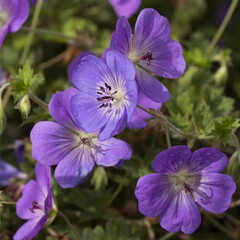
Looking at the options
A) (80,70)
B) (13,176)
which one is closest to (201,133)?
(80,70)

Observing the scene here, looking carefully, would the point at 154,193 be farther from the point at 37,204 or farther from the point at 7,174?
the point at 7,174

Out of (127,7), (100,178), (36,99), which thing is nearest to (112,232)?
(100,178)

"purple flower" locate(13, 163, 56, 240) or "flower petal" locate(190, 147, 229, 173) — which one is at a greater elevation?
"flower petal" locate(190, 147, 229, 173)

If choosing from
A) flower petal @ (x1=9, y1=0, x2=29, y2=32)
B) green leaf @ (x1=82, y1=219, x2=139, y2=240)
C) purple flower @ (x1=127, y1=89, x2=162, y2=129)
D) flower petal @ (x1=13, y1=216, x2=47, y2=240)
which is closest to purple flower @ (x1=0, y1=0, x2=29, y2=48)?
flower petal @ (x1=9, y1=0, x2=29, y2=32)

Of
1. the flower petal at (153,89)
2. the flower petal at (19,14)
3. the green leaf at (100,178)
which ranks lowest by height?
the green leaf at (100,178)

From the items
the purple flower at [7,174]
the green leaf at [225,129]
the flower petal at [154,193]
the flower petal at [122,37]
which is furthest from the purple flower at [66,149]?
the purple flower at [7,174]

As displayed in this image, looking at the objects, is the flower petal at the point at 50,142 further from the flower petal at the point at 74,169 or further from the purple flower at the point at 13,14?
the purple flower at the point at 13,14

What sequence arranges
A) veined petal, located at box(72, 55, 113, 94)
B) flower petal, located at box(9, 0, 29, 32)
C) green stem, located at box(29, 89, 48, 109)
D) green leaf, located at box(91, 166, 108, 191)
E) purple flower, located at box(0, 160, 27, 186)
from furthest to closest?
purple flower, located at box(0, 160, 27, 186)
flower petal, located at box(9, 0, 29, 32)
green leaf, located at box(91, 166, 108, 191)
green stem, located at box(29, 89, 48, 109)
veined petal, located at box(72, 55, 113, 94)

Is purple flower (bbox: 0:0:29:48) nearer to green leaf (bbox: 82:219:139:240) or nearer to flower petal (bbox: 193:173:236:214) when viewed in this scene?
green leaf (bbox: 82:219:139:240)
